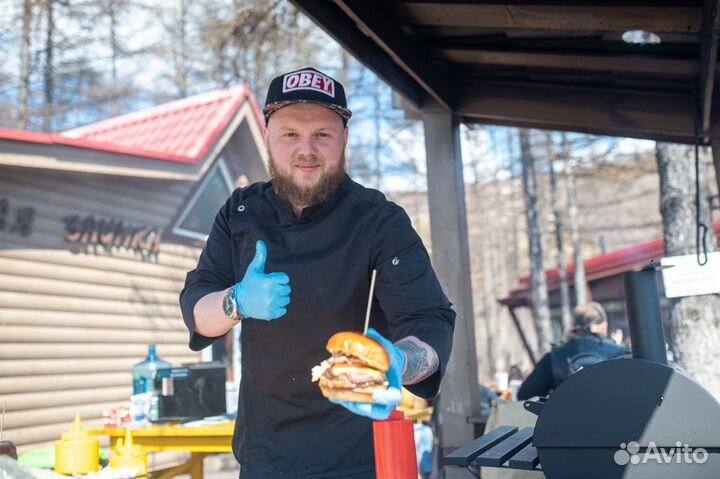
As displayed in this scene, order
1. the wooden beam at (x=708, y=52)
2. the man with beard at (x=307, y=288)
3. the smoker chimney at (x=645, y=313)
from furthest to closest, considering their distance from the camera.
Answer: the wooden beam at (x=708, y=52)
the smoker chimney at (x=645, y=313)
the man with beard at (x=307, y=288)

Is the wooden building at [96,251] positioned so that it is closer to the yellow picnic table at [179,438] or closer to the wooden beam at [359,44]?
the yellow picnic table at [179,438]

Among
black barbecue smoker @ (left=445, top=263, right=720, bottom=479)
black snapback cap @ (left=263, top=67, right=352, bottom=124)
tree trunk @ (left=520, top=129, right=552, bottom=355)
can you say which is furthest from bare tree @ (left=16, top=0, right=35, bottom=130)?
black barbecue smoker @ (left=445, top=263, right=720, bottom=479)

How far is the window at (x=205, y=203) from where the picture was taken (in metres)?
10.3

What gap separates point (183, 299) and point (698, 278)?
106 inches

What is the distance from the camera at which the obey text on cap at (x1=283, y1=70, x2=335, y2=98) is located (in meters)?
2.08

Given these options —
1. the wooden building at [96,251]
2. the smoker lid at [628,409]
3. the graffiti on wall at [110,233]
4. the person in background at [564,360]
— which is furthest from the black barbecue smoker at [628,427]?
the graffiti on wall at [110,233]

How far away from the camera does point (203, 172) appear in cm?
1019

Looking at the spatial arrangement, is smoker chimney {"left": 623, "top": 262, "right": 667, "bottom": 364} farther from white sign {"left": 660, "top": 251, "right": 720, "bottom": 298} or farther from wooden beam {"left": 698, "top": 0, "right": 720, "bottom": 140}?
white sign {"left": 660, "top": 251, "right": 720, "bottom": 298}

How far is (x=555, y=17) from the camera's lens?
332 cm

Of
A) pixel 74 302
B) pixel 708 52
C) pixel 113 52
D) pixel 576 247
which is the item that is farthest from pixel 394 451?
pixel 113 52

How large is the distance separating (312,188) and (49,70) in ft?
58.3

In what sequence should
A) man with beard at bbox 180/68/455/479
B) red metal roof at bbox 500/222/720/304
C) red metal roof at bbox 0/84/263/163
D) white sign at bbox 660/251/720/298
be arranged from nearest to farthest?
man with beard at bbox 180/68/455/479
white sign at bbox 660/251/720/298
red metal roof at bbox 0/84/263/163
red metal roof at bbox 500/222/720/304

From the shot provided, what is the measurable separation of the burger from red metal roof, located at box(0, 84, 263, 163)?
26.5ft

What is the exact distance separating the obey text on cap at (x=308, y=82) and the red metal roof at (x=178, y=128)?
7.27 meters
